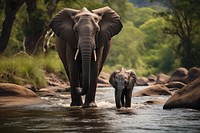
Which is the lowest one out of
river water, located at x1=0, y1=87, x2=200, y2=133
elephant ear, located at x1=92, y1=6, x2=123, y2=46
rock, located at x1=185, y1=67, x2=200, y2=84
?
rock, located at x1=185, y1=67, x2=200, y2=84

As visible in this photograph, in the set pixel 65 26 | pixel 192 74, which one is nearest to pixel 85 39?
pixel 65 26

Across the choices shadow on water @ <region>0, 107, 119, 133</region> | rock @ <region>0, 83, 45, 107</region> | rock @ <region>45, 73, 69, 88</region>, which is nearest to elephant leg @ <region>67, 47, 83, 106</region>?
rock @ <region>0, 83, 45, 107</region>

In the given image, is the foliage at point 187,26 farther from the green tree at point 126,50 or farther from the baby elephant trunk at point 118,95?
the green tree at point 126,50

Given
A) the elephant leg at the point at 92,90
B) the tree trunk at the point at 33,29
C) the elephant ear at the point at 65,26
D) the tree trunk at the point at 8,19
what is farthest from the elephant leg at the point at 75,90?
the tree trunk at the point at 33,29

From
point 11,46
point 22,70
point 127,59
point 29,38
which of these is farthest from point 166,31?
point 127,59

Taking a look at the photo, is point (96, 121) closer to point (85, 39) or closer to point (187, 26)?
point (85, 39)

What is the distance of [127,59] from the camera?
95.5m

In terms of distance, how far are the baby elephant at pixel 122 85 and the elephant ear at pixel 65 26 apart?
153cm

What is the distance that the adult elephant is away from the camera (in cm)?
1412

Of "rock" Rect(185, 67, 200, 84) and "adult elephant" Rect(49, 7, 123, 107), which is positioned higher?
"adult elephant" Rect(49, 7, 123, 107)

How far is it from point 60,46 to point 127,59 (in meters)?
78.8

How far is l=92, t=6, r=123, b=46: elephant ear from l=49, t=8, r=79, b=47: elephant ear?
680 mm

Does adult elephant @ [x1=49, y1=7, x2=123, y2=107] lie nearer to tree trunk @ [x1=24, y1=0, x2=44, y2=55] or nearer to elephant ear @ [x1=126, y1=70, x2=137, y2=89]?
elephant ear @ [x1=126, y1=70, x2=137, y2=89]

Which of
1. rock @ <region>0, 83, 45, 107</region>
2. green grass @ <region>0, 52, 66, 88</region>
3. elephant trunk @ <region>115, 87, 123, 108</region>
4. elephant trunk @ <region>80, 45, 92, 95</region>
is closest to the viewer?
elephant trunk @ <region>80, 45, 92, 95</region>
